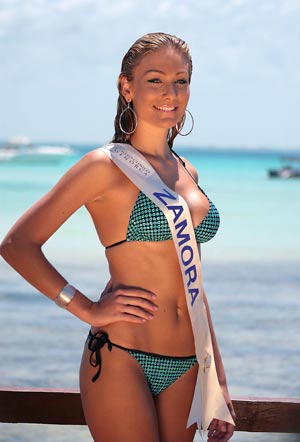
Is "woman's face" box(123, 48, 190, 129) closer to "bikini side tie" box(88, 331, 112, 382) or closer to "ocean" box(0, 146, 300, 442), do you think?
"bikini side tie" box(88, 331, 112, 382)

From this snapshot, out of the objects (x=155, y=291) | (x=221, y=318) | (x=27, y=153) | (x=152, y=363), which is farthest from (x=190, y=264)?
(x=27, y=153)

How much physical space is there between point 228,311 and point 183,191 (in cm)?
759

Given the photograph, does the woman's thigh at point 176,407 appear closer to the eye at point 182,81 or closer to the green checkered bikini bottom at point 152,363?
the green checkered bikini bottom at point 152,363

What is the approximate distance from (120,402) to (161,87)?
0.90 metres

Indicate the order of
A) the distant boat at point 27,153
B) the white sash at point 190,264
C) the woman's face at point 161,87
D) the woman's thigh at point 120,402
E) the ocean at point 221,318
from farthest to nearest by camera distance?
the distant boat at point 27,153 → the ocean at point 221,318 → the woman's face at point 161,87 → the white sash at point 190,264 → the woman's thigh at point 120,402

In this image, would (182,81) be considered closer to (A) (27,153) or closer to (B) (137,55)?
(B) (137,55)

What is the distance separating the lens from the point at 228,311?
10648 mm

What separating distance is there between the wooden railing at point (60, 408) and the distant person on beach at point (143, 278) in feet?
0.48

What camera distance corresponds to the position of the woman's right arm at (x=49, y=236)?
2855 mm

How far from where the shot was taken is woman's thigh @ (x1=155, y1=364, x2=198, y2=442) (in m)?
2.97

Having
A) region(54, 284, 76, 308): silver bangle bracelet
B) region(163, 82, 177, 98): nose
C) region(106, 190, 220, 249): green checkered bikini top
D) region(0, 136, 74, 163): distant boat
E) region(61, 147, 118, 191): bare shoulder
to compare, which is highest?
region(0, 136, 74, 163): distant boat

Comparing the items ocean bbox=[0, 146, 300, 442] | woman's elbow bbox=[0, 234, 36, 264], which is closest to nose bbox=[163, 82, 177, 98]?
woman's elbow bbox=[0, 234, 36, 264]

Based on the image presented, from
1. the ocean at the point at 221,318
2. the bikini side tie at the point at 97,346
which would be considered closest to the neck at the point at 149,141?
the bikini side tie at the point at 97,346

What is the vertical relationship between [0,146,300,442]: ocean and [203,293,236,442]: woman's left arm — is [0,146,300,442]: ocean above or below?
above
